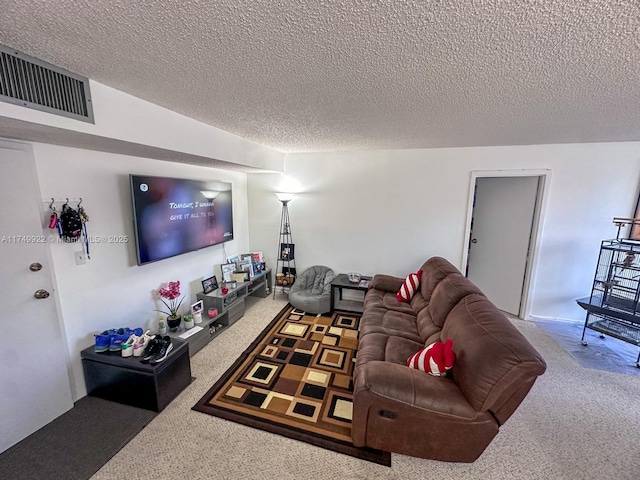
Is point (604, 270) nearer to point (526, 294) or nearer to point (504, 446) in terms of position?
point (526, 294)

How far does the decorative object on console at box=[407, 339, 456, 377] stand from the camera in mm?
1671

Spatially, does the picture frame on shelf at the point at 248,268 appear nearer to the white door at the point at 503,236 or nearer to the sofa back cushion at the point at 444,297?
the sofa back cushion at the point at 444,297

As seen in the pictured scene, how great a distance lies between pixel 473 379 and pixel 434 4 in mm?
1805

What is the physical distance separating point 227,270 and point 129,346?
160 cm

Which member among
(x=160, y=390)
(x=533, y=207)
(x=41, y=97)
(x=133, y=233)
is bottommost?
(x=160, y=390)

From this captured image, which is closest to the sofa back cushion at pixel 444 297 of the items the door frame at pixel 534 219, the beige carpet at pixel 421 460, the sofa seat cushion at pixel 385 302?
the sofa seat cushion at pixel 385 302

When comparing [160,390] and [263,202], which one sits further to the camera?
[263,202]

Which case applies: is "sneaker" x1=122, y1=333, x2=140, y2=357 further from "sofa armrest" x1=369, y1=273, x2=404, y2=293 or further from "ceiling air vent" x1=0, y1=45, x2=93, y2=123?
"sofa armrest" x1=369, y1=273, x2=404, y2=293

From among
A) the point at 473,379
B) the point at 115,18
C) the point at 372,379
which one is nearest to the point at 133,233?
the point at 115,18

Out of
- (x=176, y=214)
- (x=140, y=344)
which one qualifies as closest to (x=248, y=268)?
(x=176, y=214)

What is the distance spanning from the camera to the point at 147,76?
140cm

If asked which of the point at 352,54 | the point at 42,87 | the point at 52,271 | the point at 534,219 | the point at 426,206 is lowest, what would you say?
the point at 52,271

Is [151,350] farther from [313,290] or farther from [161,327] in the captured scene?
[313,290]

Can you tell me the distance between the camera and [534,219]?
336cm
